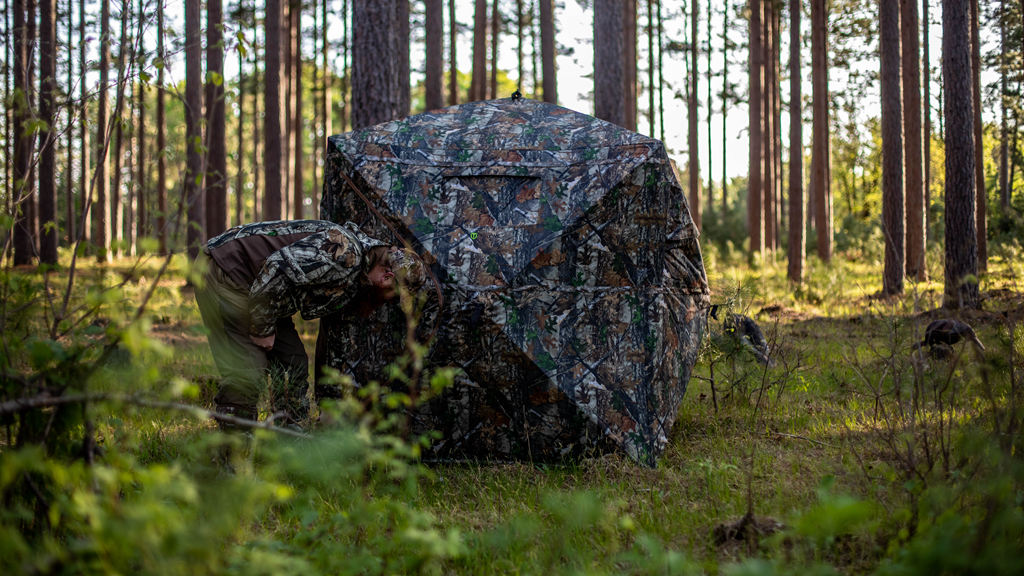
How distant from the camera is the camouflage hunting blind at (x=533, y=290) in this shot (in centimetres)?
451

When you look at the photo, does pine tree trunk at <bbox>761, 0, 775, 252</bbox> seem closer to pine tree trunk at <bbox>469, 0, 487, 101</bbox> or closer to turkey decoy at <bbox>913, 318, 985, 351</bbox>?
pine tree trunk at <bbox>469, 0, 487, 101</bbox>

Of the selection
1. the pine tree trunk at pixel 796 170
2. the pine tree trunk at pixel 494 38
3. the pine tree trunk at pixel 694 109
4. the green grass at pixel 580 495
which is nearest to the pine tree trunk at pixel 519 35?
the pine tree trunk at pixel 494 38

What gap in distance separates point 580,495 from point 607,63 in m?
9.45

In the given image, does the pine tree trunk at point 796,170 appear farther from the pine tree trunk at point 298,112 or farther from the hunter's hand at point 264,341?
the pine tree trunk at point 298,112

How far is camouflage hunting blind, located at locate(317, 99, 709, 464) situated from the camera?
4512mm

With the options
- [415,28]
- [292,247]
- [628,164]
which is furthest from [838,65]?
[292,247]

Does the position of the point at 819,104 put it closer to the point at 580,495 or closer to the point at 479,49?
the point at 479,49

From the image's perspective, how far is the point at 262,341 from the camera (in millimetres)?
4516

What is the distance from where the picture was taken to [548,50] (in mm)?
15102

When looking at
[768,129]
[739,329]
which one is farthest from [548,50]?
[739,329]

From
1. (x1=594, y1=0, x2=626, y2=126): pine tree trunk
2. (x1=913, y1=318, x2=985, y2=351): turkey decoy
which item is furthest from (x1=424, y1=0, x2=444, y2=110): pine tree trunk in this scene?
(x1=913, y1=318, x2=985, y2=351): turkey decoy

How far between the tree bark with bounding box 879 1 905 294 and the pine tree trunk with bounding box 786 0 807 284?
84.0 inches

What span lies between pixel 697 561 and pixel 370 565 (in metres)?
1.41

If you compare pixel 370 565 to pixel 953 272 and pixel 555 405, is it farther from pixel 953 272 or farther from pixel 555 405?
pixel 953 272
